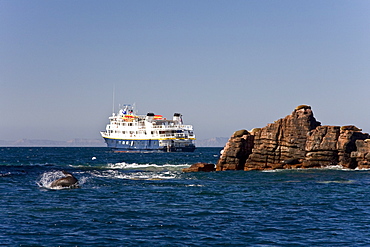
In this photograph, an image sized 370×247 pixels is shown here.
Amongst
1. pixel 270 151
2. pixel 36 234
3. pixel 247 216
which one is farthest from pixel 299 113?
pixel 36 234

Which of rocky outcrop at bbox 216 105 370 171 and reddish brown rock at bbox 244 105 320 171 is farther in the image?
reddish brown rock at bbox 244 105 320 171

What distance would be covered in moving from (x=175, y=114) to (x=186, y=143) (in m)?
11.8

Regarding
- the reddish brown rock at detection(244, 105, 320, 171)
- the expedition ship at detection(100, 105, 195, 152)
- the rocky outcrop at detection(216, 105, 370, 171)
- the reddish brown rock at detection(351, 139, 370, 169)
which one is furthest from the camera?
the expedition ship at detection(100, 105, 195, 152)

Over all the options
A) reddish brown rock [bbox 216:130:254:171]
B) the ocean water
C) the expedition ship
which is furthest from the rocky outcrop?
the expedition ship

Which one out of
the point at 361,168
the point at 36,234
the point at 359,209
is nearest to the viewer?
the point at 36,234

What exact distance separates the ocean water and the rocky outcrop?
582 inches

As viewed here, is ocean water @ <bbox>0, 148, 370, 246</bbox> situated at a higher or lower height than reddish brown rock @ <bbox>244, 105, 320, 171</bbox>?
lower

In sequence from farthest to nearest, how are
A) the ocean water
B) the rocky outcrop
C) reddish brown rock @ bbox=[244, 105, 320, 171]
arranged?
reddish brown rock @ bbox=[244, 105, 320, 171] → the rocky outcrop → the ocean water

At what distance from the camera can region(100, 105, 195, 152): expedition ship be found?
471 feet

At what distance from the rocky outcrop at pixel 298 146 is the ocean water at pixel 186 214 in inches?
582

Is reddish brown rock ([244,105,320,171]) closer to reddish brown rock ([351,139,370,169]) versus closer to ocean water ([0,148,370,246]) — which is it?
reddish brown rock ([351,139,370,169])

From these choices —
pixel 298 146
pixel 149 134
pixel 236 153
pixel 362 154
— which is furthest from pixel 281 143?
pixel 149 134

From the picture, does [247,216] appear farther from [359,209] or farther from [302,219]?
[359,209]

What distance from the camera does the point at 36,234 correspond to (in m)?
18.9
